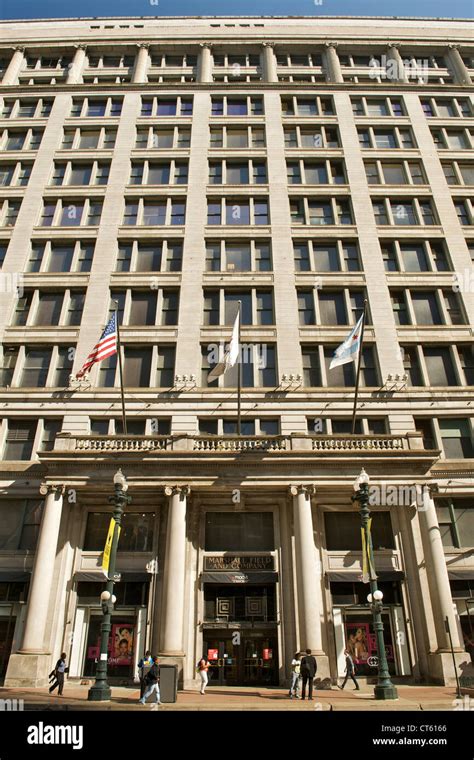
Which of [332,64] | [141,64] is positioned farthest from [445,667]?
[141,64]

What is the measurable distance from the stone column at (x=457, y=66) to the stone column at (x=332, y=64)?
1054 centimetres

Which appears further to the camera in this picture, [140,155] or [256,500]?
[140,155]

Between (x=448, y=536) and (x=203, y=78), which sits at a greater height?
(x=203, y=78)

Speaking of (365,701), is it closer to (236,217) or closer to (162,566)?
(162,566)

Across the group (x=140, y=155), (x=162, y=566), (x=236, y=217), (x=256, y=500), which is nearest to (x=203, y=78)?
(x=140, y=155)

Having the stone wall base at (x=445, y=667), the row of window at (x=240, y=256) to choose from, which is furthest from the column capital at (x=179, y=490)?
the row of window at (x=240, y=256)

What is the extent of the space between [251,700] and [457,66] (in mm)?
53614

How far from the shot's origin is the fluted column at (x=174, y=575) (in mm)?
21234

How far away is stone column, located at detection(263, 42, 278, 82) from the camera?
46.4 m

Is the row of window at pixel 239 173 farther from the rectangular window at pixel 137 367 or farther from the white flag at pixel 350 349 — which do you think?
the white flag at pixel 350 349

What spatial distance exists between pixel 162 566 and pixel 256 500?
5400 millimetres

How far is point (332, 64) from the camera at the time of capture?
4734 cm

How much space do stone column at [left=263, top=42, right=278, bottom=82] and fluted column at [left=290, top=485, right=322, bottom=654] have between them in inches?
1540

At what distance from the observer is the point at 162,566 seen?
79.6 ft
